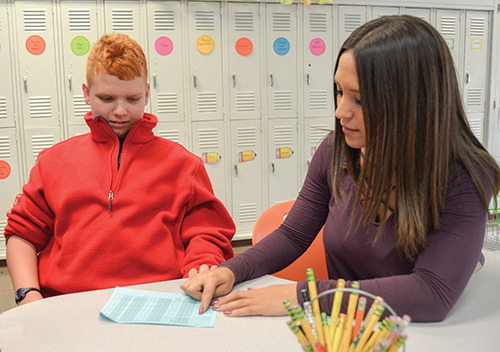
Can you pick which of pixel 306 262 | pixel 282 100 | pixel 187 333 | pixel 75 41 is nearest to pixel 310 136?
pixel 282 100

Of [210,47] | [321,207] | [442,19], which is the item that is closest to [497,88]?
[442,19]

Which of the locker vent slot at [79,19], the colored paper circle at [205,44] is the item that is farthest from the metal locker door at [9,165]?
the colored paper circle at [205,44]

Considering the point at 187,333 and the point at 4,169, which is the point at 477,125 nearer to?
the point at 4,169

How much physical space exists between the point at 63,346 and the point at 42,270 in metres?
0.56

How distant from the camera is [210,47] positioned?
155 inches

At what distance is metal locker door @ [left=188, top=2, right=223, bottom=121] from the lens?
389 cm

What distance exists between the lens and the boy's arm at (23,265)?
1.38 m

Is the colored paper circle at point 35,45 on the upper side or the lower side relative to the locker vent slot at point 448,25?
lower

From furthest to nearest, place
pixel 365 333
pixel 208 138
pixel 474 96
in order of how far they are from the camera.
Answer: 1. pixel 474 96
2. pixel 208 138
3. pixel 365 333

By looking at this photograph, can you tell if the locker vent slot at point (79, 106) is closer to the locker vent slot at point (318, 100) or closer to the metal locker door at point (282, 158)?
the metal locker door at point (282, 158)

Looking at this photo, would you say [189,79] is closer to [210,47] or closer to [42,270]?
[210,47]

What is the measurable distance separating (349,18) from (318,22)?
0.31 meters

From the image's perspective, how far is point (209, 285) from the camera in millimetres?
1148

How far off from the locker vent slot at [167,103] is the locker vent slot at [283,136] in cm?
92
